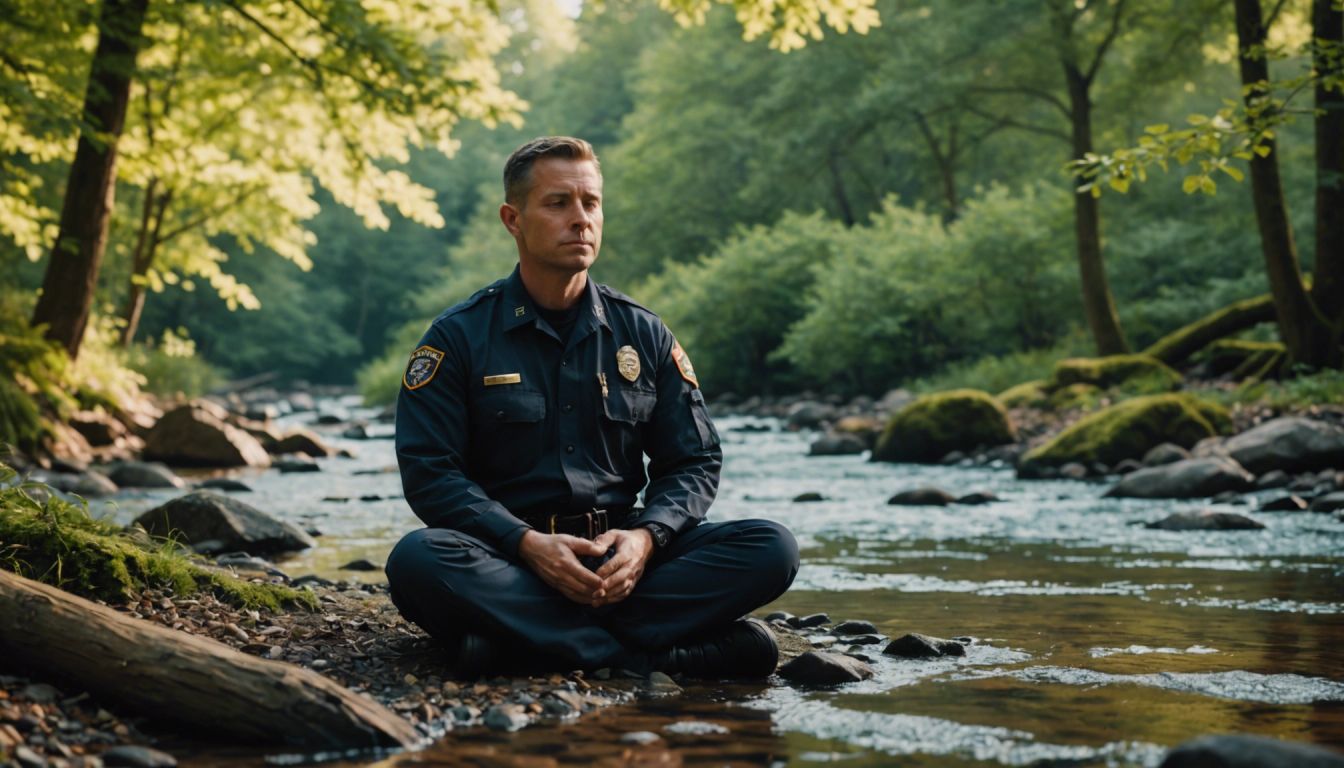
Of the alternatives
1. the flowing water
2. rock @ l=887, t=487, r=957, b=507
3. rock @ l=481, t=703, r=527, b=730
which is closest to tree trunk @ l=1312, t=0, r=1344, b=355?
the flowing water

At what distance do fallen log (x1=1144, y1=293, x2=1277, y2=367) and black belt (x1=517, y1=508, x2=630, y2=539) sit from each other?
548 inches

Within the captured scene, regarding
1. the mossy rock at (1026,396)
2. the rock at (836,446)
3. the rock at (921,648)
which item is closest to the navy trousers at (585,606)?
the rock at (921,648)

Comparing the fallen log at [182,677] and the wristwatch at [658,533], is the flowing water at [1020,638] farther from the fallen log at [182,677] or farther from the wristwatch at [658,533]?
the wristwatch at [658,533]

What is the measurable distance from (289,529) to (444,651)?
12.0ft

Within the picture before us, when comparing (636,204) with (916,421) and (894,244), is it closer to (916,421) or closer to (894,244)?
(894,244)

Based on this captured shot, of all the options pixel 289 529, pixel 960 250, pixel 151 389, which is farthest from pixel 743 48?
pixel 289 529

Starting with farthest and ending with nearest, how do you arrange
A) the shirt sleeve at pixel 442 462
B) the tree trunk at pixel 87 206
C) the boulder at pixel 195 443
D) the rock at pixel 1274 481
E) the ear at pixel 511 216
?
the boulder at pixel 195 443
the tree trunk at pixel 87 206
the rock at pixel 1274 481
the ear at pixel 511 216
the shirt sleeve at pixel 442 462

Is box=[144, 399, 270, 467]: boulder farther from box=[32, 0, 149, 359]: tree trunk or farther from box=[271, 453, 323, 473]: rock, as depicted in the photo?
box=[32, 0, 149, 359]: tree trunk

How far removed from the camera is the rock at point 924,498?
9750mm

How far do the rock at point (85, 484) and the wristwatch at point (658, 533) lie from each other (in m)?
7.05

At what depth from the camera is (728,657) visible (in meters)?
3.87

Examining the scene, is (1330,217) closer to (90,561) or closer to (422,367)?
(422,367)

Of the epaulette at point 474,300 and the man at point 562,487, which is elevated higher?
the epaulette at point 474,300

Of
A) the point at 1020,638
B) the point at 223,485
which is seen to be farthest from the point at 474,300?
the point at 223,485
